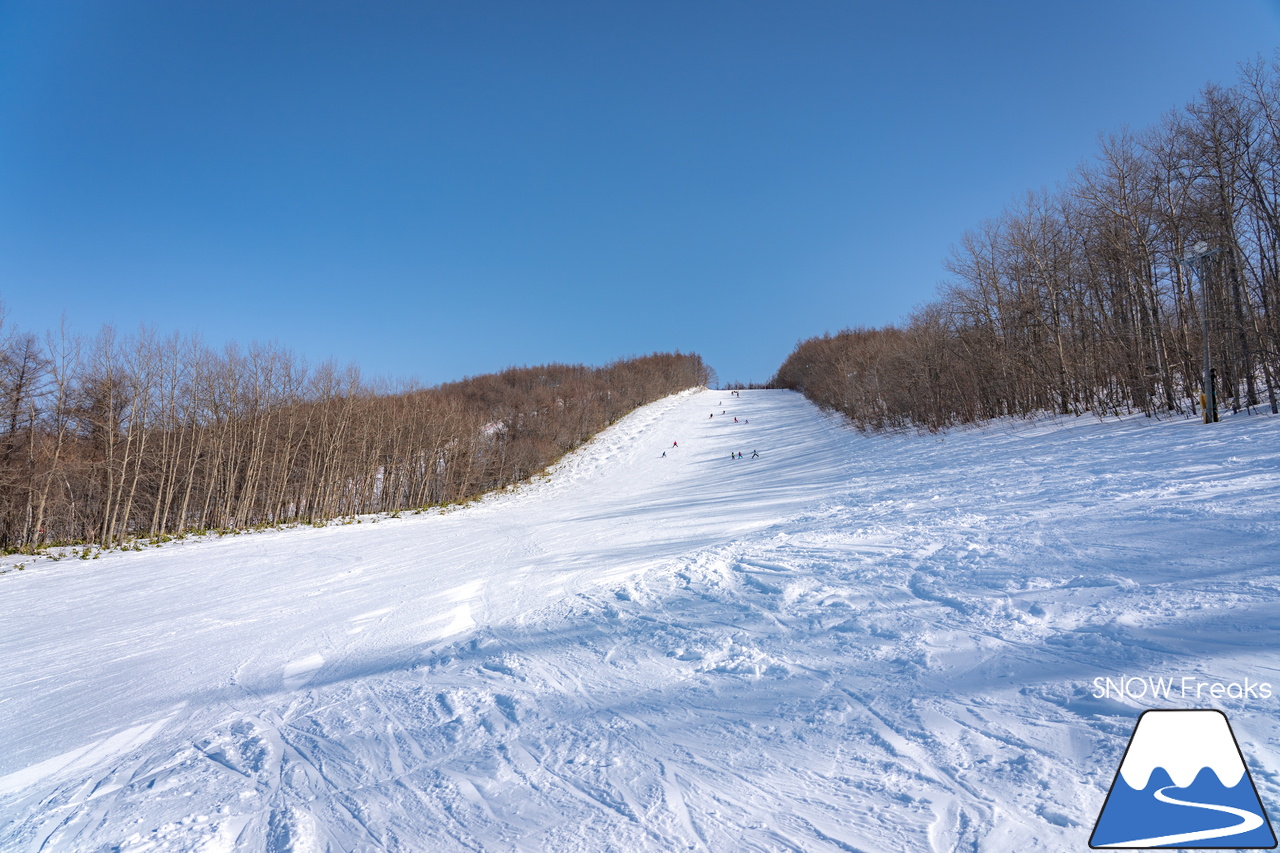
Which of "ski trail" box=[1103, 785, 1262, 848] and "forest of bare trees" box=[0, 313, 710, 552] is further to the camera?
"forest of bare trees" box=[0, 313, 710, 552]

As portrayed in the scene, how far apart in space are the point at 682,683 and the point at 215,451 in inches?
916

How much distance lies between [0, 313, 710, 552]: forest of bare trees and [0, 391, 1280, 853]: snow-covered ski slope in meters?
10.9

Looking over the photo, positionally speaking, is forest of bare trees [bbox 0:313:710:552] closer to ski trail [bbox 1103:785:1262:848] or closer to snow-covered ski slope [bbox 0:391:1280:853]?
snow-covered ski slope [bbox 0:391:1280:853]

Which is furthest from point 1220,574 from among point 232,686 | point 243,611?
point 243,611

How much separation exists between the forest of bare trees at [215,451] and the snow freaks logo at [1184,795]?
67.4ft

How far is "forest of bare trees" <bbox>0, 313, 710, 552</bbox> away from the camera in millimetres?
16656

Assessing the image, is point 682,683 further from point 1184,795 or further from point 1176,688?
point 1176,688

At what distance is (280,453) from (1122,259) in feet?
102

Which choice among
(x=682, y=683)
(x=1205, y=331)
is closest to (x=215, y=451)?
(x=682, y=683)

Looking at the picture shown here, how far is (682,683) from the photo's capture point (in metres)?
3.73

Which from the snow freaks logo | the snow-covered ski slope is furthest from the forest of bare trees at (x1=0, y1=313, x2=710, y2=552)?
the snow freaks logo

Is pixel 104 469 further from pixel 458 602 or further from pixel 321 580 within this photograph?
pixel 458 602

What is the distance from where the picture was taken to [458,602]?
659 cm

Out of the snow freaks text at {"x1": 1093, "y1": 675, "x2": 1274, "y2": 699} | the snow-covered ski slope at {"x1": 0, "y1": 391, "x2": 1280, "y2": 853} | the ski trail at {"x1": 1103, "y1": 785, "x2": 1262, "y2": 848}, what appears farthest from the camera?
the snow freaks text at {"x1": 1093, "y1": 675, "x2": 1274, "y2": 699}
